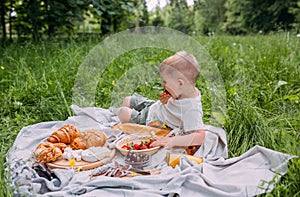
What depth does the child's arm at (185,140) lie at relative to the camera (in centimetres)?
229

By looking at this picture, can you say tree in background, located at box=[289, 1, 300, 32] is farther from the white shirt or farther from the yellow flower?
the yellow flower

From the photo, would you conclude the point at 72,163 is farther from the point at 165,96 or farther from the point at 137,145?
the point at 165,96

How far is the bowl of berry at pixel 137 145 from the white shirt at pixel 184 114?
16 centimetres

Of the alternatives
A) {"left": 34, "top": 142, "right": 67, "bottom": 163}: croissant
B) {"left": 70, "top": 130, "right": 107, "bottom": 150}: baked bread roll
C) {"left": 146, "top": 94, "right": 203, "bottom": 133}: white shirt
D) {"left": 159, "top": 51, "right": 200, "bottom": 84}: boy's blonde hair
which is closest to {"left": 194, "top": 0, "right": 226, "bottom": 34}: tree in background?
{"left": 159, "top": 51, "right": 200, "bottom": 84}: boy's blonde hair

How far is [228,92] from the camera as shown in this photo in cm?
298

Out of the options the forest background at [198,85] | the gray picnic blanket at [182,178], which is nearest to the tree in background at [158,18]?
the forest background at [198,85]

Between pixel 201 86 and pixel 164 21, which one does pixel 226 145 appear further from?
pixel 164 21

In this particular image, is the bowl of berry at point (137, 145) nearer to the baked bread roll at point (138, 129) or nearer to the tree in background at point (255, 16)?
the baked bread roll at point (138, 129)

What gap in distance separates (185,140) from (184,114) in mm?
148

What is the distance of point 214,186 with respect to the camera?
1892 mm

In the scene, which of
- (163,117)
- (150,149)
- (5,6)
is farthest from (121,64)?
(5,6)

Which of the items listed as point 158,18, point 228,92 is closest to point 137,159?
point 228,92

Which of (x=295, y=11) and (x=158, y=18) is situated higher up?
(x=295, y=11)

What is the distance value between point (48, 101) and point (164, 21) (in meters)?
1.10
